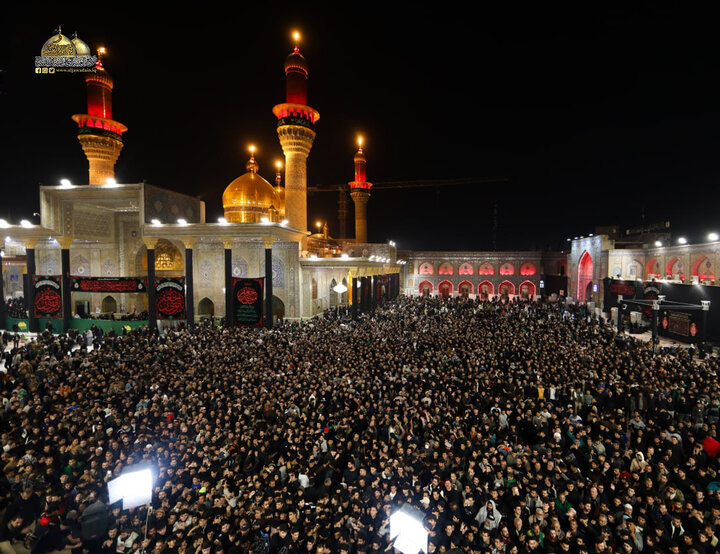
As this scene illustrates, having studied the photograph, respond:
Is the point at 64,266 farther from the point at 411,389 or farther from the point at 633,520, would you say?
the point at 633,520

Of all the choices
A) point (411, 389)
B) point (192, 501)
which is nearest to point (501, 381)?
point (411, 389)

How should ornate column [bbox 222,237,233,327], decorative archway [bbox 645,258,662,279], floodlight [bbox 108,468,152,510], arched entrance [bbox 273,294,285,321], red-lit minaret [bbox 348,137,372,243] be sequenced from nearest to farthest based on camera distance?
floodlight [bbox 108,468,152,510]
ornate column [bbox 222,237,233,327]
arched entrance [bbox 273,294,285,321]
decorative archway [bbox 645,258,662,279]
red-lit minaret [bbox 348,137,372,243]

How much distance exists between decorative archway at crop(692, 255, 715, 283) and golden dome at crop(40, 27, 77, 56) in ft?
139

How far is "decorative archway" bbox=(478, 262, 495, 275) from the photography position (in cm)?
4900

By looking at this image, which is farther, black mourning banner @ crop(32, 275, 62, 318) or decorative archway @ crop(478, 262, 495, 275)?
decorative archway @ crop(478, 262, 495, 275)

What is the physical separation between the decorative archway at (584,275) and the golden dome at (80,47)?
140 ft

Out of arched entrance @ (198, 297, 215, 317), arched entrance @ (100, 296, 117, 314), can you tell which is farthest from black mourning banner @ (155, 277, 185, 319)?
arched entrance @ (100, 296, 117, 314)

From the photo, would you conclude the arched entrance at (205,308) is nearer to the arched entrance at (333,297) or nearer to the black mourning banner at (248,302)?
the black mourning banner at (248,302)

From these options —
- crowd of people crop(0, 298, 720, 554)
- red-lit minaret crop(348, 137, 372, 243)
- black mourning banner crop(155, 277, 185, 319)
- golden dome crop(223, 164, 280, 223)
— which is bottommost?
crowd of people crop(0, 298, 720, 554)

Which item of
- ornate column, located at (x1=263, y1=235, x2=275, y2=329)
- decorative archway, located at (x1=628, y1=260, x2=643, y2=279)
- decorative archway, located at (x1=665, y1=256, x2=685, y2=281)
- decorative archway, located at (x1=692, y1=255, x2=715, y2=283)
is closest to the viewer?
ornate column, located at (x1=263, y1=235, x2=275, y2=329)

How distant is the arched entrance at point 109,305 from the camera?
992 inches

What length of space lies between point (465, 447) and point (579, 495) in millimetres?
1938

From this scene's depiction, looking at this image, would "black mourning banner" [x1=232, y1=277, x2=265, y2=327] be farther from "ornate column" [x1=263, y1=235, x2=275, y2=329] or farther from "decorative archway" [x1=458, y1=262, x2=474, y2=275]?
"decorative archway" [x1=458, y1=262, x2=474, y2=275]

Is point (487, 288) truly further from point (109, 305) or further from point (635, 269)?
point (109, 305)
